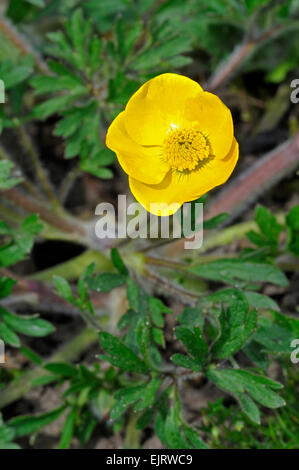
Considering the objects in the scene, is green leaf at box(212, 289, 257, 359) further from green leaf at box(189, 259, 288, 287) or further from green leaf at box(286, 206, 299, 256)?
green leaf at box(286, 206, 299, 256)

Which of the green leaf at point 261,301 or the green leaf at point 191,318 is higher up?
the green leaf at point 261,301

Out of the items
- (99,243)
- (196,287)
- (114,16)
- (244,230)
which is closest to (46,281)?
(99,243)

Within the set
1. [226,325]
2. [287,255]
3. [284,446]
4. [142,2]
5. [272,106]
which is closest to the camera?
[226,325]

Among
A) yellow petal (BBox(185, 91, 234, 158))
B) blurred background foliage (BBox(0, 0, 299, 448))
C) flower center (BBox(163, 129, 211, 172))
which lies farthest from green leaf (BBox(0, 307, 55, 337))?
yellow petal (BBox(185, 91, 234, 158))

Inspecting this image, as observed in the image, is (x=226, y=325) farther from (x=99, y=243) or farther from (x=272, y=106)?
(x=272, y=106)
